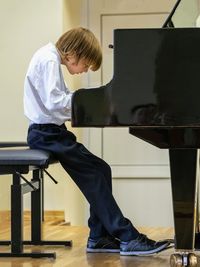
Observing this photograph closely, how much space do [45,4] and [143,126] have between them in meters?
2.74

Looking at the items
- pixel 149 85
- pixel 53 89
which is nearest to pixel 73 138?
pixel 53 89

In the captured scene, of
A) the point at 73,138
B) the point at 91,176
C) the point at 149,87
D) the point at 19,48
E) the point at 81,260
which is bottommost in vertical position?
the point at 81,260

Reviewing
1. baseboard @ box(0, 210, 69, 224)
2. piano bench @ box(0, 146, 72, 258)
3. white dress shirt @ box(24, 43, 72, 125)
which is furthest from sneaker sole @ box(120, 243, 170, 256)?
baseboard @ box(0, 210, 69, 224)

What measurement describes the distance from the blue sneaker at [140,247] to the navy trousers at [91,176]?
3 cm

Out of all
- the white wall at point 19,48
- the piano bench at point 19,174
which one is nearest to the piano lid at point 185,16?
the piano bench at point 19,174

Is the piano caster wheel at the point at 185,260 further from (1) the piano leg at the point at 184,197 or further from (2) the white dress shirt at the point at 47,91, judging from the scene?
(2) the white dress shirt at the point at 47,91

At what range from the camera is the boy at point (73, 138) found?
2.48 meters

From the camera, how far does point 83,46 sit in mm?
2537

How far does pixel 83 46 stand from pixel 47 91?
10.3 inches

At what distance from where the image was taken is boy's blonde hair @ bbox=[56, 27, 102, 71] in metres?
2.53

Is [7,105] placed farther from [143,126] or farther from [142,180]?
[143,126]

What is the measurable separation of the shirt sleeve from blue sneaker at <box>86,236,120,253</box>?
0.63 metres

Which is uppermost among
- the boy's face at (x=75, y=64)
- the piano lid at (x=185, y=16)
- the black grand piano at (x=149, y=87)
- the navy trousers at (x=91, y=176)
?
the piano lid at (x=185, y=16)

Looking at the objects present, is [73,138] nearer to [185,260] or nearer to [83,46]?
[83,46]
